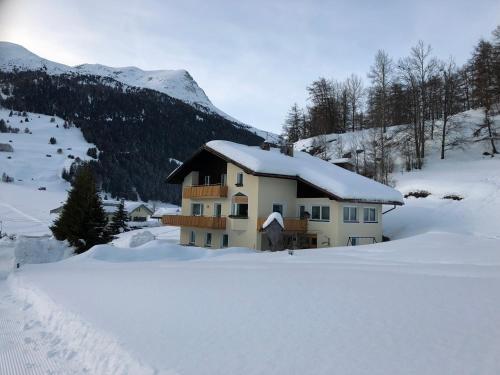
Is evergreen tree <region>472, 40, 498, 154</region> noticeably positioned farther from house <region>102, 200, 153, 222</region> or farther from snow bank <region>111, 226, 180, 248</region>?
house <region>102, 200, 153, 222</region>

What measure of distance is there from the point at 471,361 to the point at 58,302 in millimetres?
9192

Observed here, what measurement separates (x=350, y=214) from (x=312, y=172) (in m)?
4.07

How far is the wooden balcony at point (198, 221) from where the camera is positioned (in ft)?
100

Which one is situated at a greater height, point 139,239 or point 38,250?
point 139,239

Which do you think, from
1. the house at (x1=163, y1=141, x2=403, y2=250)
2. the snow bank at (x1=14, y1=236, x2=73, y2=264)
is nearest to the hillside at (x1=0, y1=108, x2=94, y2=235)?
the snow bank at (x1=14, y1=236, x2=73, y2=264)

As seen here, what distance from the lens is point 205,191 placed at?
32375mm

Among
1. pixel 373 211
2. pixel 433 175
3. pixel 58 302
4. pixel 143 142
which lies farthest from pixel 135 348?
pixel 143 142

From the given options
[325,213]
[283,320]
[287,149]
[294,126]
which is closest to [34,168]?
[294,126]

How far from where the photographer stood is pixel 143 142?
159 metres

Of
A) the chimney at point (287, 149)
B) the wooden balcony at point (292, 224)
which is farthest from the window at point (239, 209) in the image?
the chimney at point (287, 149)

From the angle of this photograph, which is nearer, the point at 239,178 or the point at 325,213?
the point at 325,213

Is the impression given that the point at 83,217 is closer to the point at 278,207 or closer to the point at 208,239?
the point at 208,239

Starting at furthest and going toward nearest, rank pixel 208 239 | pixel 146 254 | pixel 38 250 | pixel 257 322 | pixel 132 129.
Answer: pixel 132 129
pixel 208 239
pixel 38 250
pixel 146 254
pixel 257 322

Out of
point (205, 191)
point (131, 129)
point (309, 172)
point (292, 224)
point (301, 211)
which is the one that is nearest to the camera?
point (292, 224)
